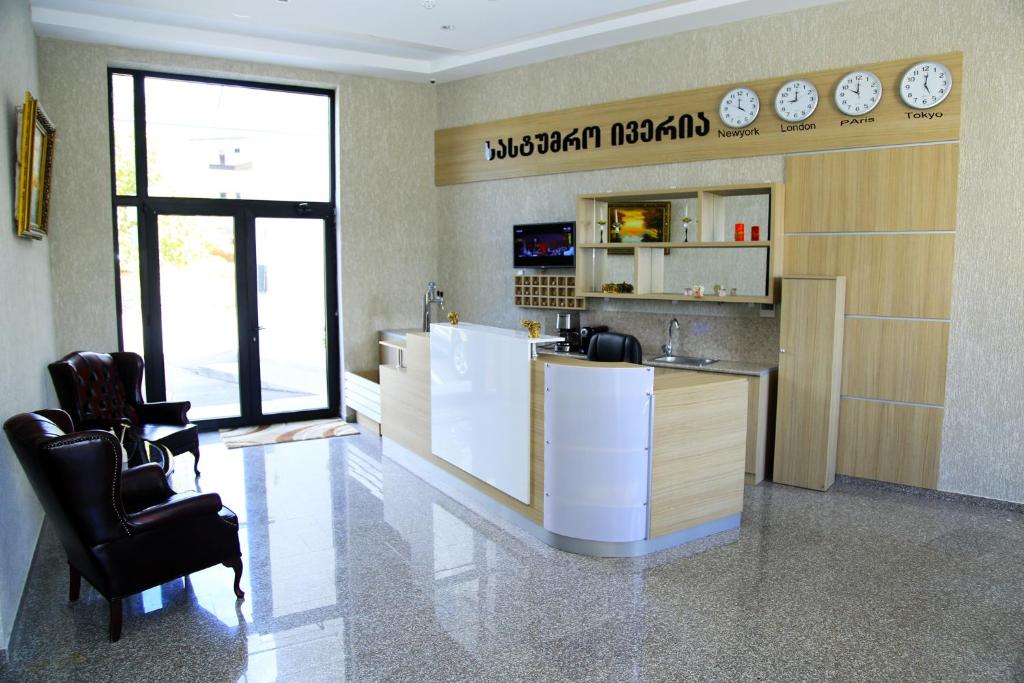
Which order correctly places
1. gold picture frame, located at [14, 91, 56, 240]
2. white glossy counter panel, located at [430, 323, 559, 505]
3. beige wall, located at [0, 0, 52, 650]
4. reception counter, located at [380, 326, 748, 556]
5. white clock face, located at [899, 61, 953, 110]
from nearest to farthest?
1. beige wall, located at [0, 0, 52, 650]
2. gold picture frame, located at [14, 91, 56, 240]
3. reception counter, located at [380, 326, 748, 556]
4. white glossy counter panel, located at [430, 323, 559, 505]
5. white clock face, located at [899, 61, 953, 110]

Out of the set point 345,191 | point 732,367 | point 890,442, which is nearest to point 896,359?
point 890,442

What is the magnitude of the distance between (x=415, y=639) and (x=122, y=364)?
4135mm

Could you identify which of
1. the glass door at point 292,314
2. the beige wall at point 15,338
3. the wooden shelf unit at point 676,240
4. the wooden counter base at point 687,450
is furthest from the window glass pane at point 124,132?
the wooden counter base at point 687,450

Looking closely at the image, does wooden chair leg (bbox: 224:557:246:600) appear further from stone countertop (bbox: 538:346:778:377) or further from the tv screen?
the tv screen

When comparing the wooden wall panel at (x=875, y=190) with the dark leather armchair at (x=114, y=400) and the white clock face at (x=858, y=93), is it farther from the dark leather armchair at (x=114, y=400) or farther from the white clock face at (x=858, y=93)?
the dark leather armchair at (x=114, y=400)

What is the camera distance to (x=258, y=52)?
24.1ft

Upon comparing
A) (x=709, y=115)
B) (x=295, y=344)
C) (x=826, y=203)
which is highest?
(x=709, y=115)

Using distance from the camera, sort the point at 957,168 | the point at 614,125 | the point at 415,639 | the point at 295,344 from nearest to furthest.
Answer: the point at 415,639 < the point at 957,168 < the point at 614,125 < the point at 295,344

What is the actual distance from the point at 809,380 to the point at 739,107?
238 centimetres

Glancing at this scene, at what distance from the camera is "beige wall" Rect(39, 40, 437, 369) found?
6.86 m

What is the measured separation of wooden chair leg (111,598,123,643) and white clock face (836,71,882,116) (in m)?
5.83

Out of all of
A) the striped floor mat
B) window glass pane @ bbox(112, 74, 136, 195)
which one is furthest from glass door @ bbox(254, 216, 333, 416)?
window glass pane @ bbox(112, 74, 136, 195)

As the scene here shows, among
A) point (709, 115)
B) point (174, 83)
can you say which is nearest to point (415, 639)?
point (709, 115)

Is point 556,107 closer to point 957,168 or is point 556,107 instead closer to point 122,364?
point 957,168
